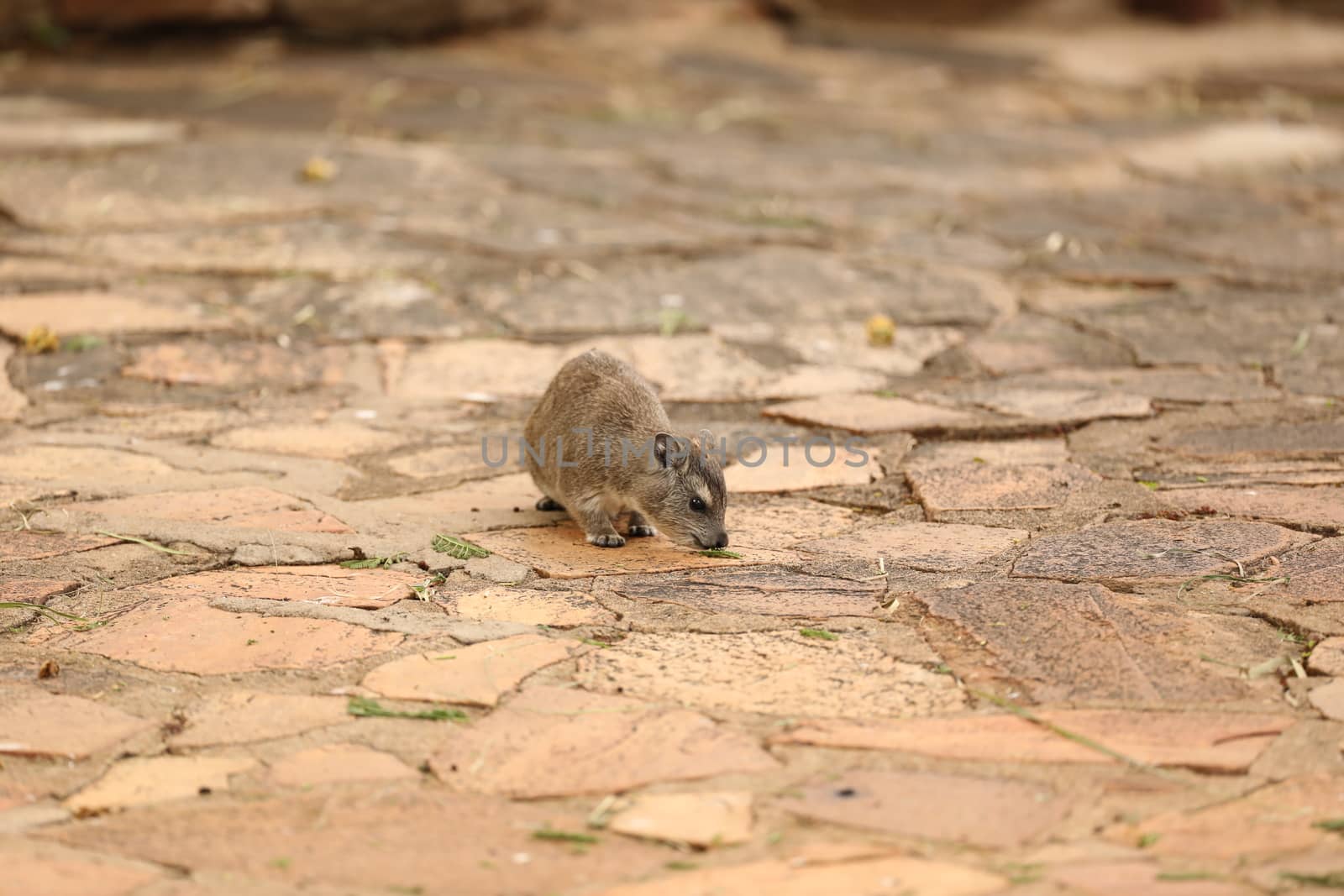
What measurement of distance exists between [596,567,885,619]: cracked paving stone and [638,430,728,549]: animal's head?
20cm

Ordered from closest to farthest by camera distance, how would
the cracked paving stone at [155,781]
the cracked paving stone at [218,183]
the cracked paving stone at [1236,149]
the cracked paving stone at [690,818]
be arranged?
the cracked paving stone at [690,818] < the cracked paving stone at [155,781] < the cracked paving stone at [218,183] < the cracked paving stone at [1236,149]

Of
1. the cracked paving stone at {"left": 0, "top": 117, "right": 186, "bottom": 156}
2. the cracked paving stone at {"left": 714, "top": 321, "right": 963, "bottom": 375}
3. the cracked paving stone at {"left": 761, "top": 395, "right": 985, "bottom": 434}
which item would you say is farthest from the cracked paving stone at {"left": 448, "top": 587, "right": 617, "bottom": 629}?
the cracked paving stone at {"left": 0, "top": 117, "right": 186, "bottom": 156}

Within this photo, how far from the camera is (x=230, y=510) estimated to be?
4309 millimetres

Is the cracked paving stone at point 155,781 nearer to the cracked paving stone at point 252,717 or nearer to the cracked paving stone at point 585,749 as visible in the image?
the cracked paving stone at point 252,717

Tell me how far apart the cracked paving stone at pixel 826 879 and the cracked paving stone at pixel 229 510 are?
201 centimetres

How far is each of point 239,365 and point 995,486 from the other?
9.49 ft

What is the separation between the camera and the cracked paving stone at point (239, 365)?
5582 millimetres

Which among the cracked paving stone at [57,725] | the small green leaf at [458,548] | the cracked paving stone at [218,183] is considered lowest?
the small green leaf at [458,548]

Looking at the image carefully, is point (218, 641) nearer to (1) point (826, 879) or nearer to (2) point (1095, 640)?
(1) point (826, 879)

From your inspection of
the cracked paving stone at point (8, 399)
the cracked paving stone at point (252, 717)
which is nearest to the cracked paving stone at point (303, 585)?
the cracked paving stone at point (252, 717)

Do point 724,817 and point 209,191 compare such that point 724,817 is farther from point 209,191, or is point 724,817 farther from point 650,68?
point 650,68

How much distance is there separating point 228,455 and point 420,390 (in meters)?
0.91

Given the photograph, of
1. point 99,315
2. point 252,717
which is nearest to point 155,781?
point 252,717

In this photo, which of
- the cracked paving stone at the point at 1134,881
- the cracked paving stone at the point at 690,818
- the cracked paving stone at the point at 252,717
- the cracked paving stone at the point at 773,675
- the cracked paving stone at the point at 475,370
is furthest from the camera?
the cracked paving stone at the point at 475,370
